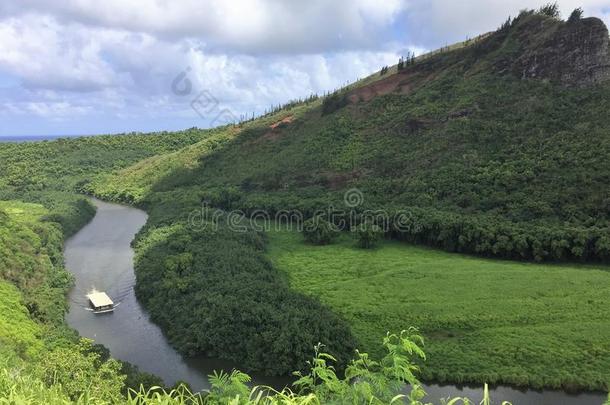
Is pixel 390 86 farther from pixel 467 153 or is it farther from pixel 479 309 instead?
pixel 479 309

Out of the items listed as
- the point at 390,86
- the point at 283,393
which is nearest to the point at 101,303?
the point at 283,393

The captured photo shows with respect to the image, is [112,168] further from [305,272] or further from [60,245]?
[305,272]

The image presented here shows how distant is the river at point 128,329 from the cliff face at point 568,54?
55.9 meters

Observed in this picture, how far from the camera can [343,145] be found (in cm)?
9238

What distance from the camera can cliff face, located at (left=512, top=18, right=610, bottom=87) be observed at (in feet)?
237

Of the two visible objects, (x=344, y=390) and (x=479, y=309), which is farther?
(x=479, y=309)

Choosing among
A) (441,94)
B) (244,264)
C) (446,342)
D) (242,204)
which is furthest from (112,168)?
(446,342)

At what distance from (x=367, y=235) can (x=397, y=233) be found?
17.1 feet

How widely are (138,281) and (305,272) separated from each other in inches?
707

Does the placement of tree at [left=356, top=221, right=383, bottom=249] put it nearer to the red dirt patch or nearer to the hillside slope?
the hillside slope

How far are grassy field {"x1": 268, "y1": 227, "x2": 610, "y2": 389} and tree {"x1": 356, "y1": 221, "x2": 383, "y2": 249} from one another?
9.30 ft

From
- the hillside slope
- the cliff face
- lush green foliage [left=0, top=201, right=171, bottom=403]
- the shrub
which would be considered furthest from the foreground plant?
the shrub

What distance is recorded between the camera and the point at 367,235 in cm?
5959

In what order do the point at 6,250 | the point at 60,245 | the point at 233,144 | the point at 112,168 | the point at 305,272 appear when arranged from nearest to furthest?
1. the point at 6,250
2. the point at 305,272
3. the point at 60,245
4. the point at 233,144
5. the point at 112,168
